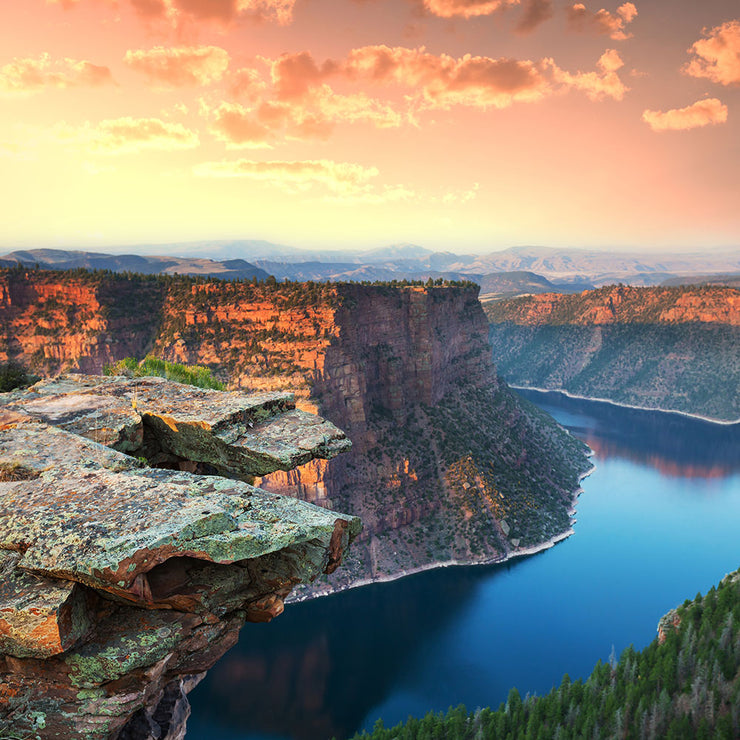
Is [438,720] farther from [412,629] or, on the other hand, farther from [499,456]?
[499,456]

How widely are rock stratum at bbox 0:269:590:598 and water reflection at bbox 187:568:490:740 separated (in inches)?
157

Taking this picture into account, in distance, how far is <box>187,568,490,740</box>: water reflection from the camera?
195 feet

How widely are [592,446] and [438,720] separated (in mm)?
131515

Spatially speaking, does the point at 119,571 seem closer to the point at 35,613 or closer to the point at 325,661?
the point at 35,613

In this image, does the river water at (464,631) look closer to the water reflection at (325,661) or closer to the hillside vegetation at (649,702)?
the water reflection at (325,661)

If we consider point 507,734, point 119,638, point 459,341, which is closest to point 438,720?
point 507,734

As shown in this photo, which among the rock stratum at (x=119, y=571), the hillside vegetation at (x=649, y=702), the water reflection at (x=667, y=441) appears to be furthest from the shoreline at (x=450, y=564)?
the rock stratum at (x=119, y=571)

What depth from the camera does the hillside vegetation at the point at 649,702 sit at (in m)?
42.1

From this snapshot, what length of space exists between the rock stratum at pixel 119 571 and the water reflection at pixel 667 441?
159 metres

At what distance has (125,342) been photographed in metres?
87.0

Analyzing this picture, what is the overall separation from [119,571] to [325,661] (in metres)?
70.3

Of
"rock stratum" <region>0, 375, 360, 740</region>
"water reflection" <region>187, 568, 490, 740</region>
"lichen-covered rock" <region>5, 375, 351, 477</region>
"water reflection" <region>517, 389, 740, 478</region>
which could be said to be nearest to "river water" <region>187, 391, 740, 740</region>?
"water reflection" <region>187, 568, 490, 740</region>

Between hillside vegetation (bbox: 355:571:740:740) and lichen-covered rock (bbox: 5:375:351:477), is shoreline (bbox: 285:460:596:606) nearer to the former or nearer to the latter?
hillside vegetation (bbox: 355:571:740:740)

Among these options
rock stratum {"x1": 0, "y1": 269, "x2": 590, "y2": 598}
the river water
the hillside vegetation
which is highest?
rock stratum {"x1": 0, "y1": 269, "x2": 590, "y2": 598}
